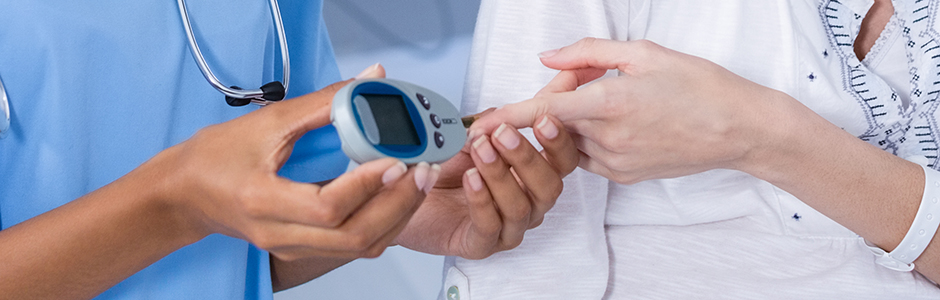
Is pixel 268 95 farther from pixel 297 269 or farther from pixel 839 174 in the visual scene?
pixel 839 174

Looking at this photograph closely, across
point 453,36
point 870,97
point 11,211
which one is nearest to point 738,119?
point 870,97

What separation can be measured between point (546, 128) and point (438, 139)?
0.33 ft

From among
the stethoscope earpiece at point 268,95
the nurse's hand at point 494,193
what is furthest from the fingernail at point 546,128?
the stethoscope earpiece at point 268,95

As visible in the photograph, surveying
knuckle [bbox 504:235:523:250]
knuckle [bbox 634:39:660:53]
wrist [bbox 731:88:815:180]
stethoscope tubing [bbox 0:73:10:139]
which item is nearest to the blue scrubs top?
stethoscope tubing [bbox 0:73:10:139]

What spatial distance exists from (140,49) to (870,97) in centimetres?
71

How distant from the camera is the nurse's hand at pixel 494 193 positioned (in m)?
0.49

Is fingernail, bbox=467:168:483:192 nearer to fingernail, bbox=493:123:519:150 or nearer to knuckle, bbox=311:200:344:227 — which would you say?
fingernail, bbox=493:123:519:150

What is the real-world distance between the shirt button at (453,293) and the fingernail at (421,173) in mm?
296

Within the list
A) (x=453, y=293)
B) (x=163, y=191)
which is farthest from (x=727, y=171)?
(x=163, y=191)

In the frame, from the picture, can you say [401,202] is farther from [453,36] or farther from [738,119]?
[453,36]

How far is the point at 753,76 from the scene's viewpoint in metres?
0.67

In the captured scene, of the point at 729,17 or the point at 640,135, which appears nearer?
the point at 640,135

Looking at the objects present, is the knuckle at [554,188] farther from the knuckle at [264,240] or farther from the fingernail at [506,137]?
the knuckle at [264,240]

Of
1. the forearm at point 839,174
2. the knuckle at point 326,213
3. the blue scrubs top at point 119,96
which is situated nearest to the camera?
the knuckle at point 326,213
